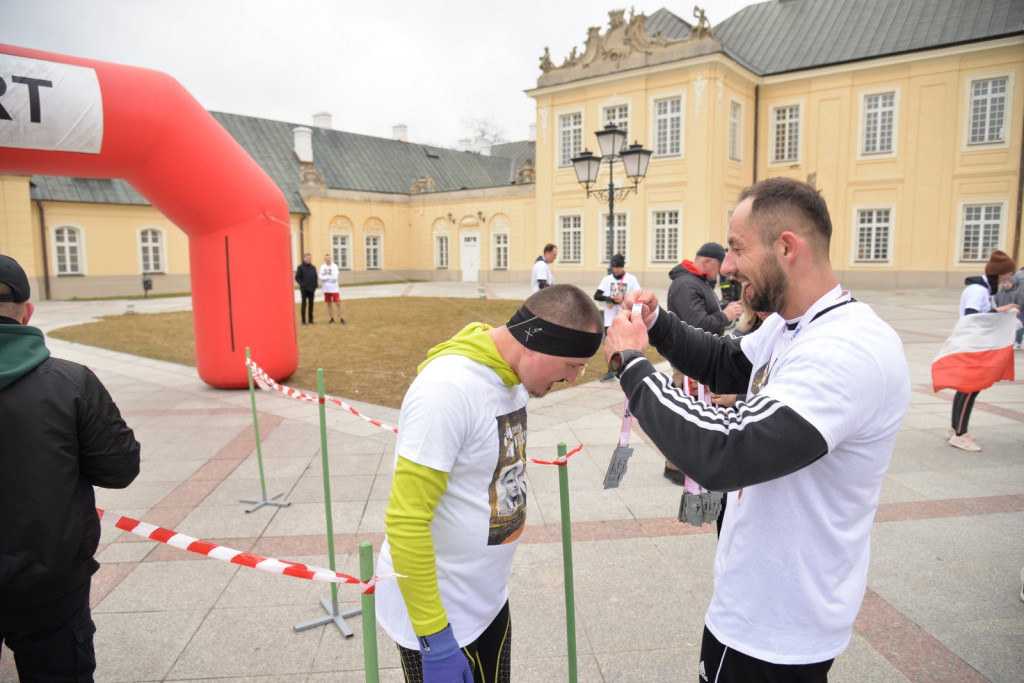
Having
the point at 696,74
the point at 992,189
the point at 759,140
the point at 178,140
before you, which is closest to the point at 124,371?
the point at 178,140

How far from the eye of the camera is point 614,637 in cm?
342

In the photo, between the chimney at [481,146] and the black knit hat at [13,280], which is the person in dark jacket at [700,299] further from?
the chimney at [481,146]

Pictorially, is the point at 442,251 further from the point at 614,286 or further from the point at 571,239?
the point at 614,286

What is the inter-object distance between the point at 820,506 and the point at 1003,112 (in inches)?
1323

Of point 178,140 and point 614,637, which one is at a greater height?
point 178,140

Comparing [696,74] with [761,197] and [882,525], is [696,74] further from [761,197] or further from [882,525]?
[761,197]

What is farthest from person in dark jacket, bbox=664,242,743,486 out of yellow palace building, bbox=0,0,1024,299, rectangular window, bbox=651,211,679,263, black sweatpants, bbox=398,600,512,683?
rectangular window, bbox=651,211,679,263

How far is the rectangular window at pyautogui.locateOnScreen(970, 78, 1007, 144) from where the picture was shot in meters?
26.7

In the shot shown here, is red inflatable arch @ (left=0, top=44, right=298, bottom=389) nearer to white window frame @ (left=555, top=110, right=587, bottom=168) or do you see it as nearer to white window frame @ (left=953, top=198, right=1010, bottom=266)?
white window frame @ (left=555, top=110, right=587, bottom=168)

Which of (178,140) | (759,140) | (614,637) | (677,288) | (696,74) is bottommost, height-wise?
(614,637)

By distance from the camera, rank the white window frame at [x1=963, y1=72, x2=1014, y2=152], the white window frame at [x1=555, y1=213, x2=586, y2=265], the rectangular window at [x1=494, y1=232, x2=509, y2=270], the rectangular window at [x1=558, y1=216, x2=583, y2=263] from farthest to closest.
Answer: the rectangular window at [x1=494, y1=232, x2=509, y2=270] → the rectangular window at [x1=558, y1=216, x2=583, y2=263] → the white window frame at [x1=555, y1=213, x2=586, y2=265] → the white window frame at [x1=963, y1=72, x2=1014, y2=152]

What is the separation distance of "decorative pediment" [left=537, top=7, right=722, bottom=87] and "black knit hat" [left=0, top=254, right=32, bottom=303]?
1189 inches

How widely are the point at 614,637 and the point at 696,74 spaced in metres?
29.6

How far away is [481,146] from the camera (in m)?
52.8
